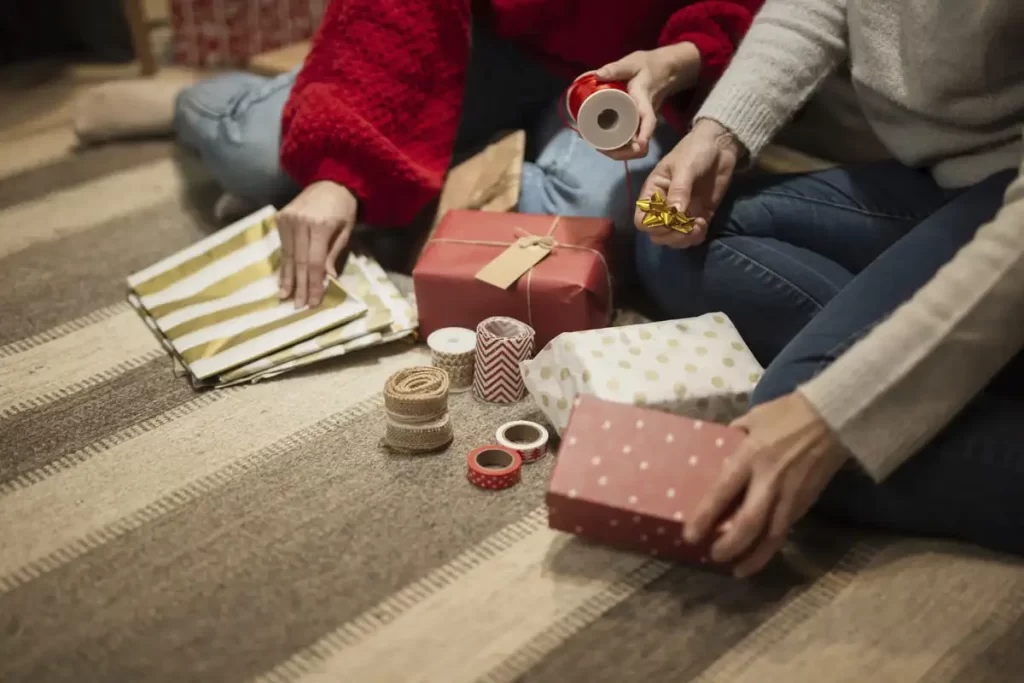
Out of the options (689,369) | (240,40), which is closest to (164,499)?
(689,369)

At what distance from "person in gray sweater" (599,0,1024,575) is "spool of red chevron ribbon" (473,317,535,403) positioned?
217 mm

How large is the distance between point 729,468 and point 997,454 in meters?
0.29

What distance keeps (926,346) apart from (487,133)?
3.23ft

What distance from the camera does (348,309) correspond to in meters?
1.36

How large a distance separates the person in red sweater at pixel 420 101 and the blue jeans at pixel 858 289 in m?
0.20

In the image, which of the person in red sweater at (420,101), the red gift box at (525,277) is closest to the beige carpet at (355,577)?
the red gift box at (525,277)

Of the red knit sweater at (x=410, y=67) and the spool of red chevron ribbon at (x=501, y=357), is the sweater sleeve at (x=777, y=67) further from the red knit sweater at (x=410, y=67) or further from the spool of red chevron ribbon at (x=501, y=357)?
the spool of red chevron ribbon at (x=501, y=357)

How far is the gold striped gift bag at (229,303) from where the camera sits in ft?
4.36

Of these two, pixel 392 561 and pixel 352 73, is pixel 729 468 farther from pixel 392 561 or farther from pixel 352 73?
pixel 352 73

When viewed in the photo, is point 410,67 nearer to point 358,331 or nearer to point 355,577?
point 358,331

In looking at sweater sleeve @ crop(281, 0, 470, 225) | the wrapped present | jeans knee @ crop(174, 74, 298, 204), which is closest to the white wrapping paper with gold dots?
sweater sleeve @ crop(281, 0, 470, 225)

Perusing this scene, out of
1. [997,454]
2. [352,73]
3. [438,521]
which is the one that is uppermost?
[352,73]

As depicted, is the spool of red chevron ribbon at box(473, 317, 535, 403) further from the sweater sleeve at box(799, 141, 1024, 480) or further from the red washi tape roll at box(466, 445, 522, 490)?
the sweater sleeve at box(799, 141, 1024, 480)

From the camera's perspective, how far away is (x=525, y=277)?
1273 millimetres
